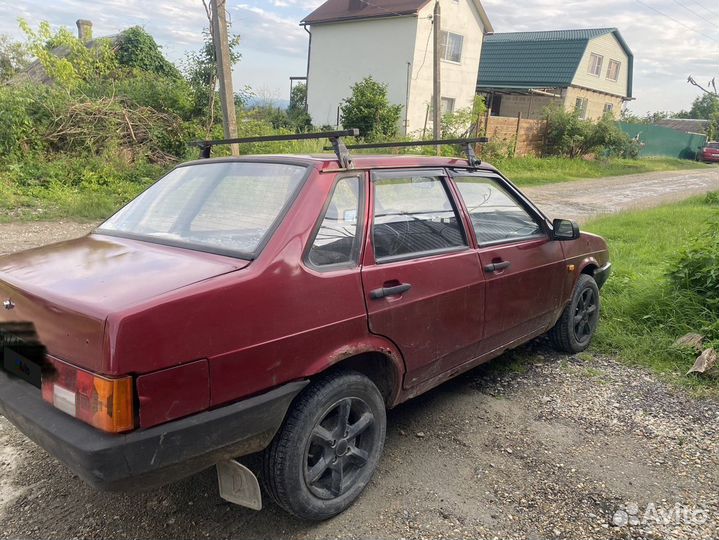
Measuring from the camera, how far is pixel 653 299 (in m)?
5.23

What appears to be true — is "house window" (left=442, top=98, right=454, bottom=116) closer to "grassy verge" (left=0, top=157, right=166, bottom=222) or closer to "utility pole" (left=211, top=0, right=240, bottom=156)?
"grassy verge" (left=0, top=157, right=166, bottom=222)

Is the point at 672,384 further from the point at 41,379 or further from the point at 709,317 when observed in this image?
the point at 41,379

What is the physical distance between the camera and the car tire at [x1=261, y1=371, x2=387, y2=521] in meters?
2.34

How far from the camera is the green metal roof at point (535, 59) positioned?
30156 millimetres

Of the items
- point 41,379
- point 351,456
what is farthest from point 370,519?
point 41,379

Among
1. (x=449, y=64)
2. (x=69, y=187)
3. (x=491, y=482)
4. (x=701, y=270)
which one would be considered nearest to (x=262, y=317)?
(x=491, y=482)

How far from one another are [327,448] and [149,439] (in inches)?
34.3

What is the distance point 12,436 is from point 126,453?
1776mm

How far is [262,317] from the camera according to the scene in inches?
85.8

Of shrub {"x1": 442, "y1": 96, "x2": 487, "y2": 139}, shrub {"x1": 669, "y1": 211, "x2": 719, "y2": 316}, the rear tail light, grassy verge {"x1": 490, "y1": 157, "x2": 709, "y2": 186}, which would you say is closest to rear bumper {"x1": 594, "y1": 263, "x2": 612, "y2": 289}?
shrub {"x1": 669, "y1": 211, "x2": 719, "y2": 316}

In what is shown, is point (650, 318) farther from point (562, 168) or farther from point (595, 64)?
point (595, 64)

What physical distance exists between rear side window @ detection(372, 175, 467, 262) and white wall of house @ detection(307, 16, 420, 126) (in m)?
21.1

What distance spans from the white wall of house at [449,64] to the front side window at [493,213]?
18.8 meters

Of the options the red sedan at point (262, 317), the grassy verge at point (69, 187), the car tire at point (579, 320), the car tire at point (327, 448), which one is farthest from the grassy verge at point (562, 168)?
the car tire at point (327, 448)
